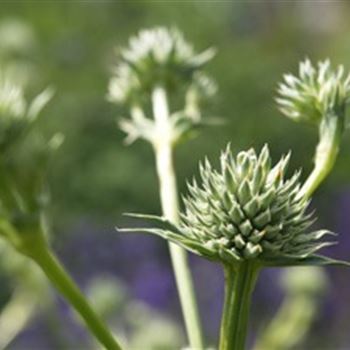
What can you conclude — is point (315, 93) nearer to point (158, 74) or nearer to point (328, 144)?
point (328, 144)

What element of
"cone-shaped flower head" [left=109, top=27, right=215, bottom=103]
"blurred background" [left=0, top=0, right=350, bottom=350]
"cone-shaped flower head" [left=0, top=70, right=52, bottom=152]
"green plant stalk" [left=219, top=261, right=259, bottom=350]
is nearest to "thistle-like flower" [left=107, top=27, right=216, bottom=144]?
"cone-shaped flower head" [left=109, top=27, right=215, bottom=103]

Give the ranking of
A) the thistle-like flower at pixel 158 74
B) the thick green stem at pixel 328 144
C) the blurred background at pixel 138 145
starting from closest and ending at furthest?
the thick green stem at pixel 328 144, the thistle-like flower at pixel 158 74, the blurred background at pixel 138 145

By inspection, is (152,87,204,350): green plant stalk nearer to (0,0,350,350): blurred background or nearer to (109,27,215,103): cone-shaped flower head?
(109,27,215,103): cone-shaped flower head

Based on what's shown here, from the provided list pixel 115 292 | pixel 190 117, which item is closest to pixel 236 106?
pixel 115 292

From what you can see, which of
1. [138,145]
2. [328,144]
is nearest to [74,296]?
[328,144]

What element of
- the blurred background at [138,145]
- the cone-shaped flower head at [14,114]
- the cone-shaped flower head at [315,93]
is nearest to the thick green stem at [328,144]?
the cone-shaped flower head at [315,93]

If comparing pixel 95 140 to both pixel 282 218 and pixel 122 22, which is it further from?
pixel 282 218

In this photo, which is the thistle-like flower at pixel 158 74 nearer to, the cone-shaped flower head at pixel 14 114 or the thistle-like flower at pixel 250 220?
the cone-shaped flower head at pixel 14 114
